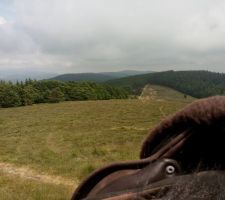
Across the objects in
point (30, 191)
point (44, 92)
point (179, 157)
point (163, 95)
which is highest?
point (179, 157)

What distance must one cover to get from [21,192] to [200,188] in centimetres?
659

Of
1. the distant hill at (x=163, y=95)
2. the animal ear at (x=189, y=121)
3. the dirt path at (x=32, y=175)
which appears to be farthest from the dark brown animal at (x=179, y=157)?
the distant hill at (x=163, y=95)

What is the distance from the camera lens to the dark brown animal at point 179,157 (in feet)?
3.50

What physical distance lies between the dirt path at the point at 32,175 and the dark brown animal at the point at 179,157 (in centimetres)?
753

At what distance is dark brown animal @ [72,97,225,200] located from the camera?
1067 millimetres

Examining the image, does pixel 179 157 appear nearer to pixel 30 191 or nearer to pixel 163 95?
pixel 30 191

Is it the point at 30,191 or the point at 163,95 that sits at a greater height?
the point at 30,191

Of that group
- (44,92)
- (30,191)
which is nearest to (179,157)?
(30,191)

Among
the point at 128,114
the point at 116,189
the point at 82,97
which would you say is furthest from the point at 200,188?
the point at 82,97

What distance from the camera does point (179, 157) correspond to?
3.77 feet

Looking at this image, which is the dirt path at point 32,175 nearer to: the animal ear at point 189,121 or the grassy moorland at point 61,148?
the grassy moorland at point 61,148

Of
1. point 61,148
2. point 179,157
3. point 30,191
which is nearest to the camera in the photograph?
point 179,157

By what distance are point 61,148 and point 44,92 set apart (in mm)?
42452

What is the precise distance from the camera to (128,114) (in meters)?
27.8
